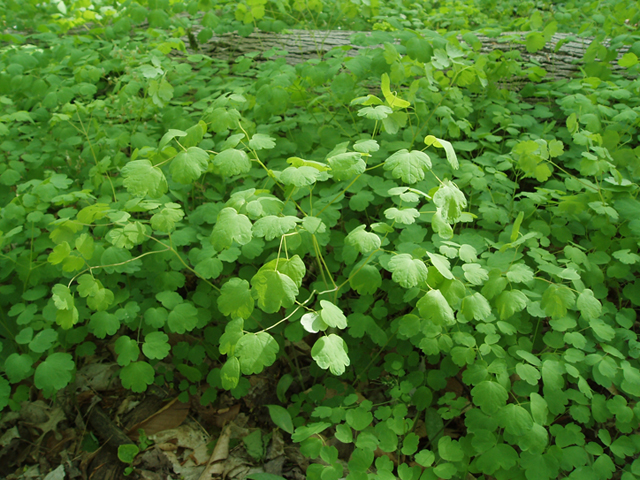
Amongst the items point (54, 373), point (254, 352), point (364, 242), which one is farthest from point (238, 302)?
point (54, 373)

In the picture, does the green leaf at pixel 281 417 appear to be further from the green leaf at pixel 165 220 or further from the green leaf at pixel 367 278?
the green leaf at pixel 165 220

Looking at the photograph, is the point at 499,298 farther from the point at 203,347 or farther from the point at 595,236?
the point at 203,347

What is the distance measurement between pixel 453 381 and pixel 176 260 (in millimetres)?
1493

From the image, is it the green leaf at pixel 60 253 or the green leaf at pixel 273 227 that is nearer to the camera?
the green leaf at pixel 273 227

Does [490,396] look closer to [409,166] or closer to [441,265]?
[441,265]

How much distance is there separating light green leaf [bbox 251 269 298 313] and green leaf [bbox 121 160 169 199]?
0.50m

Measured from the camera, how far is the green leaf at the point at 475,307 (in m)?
1.42

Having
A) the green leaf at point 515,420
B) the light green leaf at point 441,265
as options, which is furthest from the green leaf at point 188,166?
the green leaf at point 515,420

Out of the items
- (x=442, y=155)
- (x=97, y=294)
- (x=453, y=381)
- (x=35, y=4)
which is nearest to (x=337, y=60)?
(x=442, y=155)

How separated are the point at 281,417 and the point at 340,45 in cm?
254

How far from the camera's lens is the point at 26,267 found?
187 centimetres

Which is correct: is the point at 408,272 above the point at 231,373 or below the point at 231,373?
above

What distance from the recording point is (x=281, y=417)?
1.87m

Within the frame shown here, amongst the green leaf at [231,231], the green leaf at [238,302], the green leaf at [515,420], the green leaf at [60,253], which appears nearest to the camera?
the green leaf at [231,231]
